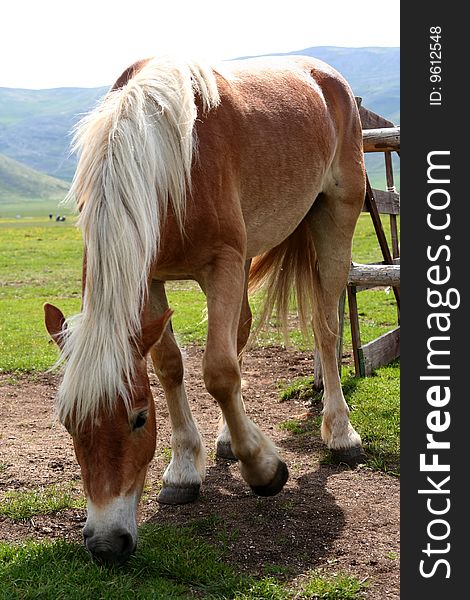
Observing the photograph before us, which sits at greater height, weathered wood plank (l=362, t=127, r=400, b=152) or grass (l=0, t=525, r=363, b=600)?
weathered wood plank (l=362, t=127, r=400, b=152)

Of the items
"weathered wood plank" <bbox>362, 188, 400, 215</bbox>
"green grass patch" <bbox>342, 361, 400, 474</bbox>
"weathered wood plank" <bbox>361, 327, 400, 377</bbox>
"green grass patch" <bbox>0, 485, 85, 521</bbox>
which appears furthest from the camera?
"weathered wood plank" <bbox>362, 188, 400, 215</bbox>

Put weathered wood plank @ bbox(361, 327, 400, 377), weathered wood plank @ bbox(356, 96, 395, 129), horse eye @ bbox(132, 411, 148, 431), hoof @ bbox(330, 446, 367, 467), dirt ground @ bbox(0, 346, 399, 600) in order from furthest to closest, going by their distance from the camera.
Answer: weathered wood plank @ bbox(356, 96, 395, 129) → weathered wood plank @ bbox(361, 327, 400, 377) → hoof @ bbox(330, 446, 367, 467) → dirt ground @ bbox(0, 346, 399, 600) → horse eye @ bbox(132, 411, 148, 431)

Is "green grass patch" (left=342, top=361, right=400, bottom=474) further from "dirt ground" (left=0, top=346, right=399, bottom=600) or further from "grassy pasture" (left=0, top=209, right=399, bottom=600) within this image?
"dirt ground" (left=0, top=346, right=399, bottom=600)

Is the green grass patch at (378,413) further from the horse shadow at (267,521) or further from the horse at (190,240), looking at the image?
the horse shadow at (267,521)

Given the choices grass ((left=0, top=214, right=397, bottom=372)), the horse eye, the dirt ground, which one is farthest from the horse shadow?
grass ((left=0, top=214, right=397, bottom=372))

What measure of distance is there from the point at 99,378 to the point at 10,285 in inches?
610

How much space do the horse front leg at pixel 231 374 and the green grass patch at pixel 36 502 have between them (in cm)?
106

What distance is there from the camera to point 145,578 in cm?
354

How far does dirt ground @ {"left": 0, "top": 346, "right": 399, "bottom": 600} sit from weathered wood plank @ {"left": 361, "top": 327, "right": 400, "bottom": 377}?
3.32 ft

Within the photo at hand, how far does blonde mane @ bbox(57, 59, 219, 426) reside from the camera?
3268 millimetres

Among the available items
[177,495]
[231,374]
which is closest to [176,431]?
[177,495]

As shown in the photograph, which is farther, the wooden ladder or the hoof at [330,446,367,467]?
the wooden ladder

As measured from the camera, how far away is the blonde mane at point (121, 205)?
10.7 ft

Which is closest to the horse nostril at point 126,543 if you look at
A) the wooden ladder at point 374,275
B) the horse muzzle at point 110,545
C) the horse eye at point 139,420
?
the horse muzzle at point 110,545
